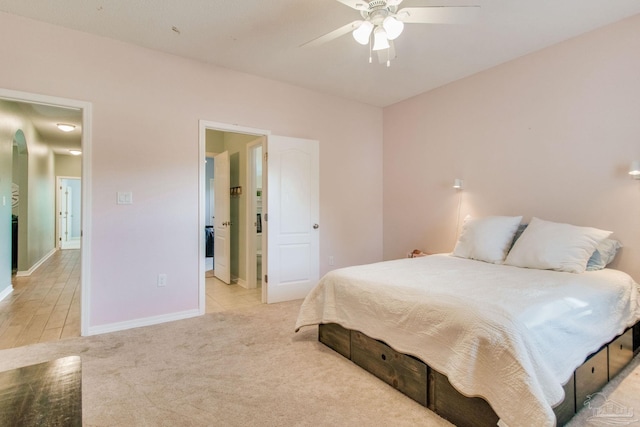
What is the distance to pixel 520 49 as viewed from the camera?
10.1ft

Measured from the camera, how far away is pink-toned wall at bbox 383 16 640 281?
263cm

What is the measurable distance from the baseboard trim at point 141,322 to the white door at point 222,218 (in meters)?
1.50

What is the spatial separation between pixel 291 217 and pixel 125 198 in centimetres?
177

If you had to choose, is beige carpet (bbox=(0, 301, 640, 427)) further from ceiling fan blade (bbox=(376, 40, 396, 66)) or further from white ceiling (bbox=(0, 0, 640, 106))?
white ceiling (bbox=(0, 0, 640, 106))

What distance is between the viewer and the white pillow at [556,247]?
247cm

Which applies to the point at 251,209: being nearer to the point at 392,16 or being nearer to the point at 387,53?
the point at 387,53

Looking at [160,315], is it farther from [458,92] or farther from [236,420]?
[458,92]

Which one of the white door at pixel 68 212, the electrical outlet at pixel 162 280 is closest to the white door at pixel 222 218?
the electrical outlet at pixel 162 280

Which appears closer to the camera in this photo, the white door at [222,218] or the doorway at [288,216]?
the doorway at [288,216]

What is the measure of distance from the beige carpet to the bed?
6.0 inches

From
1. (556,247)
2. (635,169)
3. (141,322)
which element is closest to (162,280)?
(141,322)

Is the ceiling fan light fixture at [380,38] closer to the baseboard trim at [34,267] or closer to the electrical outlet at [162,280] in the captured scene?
the electrical outlet at [162,280]

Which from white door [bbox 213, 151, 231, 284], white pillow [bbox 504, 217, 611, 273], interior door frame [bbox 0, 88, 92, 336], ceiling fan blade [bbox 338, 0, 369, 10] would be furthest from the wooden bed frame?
white door [bbox 213, 151, 231, 284]

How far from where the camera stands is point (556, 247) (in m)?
2.55
